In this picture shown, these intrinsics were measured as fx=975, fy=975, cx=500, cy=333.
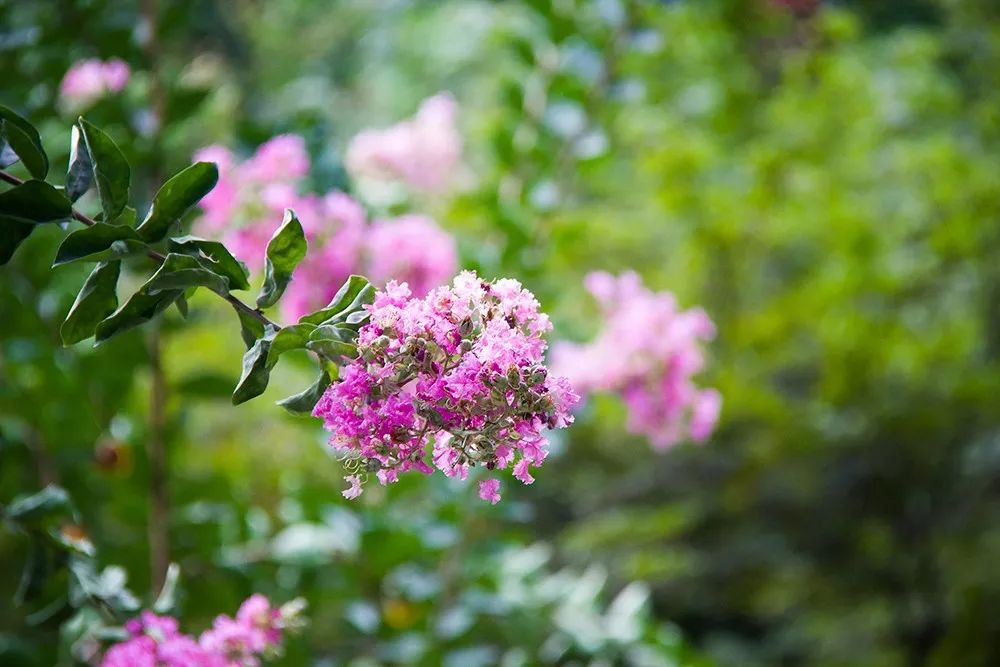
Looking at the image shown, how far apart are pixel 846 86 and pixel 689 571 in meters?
1.27

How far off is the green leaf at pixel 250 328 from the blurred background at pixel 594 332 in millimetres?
312

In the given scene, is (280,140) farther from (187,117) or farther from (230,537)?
(230,537)

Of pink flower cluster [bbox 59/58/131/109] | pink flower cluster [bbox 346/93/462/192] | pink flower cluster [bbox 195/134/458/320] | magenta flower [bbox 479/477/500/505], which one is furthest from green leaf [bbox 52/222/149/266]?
pink flower cluster [bbox 346/93/462/192]

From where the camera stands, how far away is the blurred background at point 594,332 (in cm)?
102

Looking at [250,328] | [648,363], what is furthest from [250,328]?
[648,363]

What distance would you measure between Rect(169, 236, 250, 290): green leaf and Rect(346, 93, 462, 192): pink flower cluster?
34.3 inches

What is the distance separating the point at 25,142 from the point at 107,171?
0.04m

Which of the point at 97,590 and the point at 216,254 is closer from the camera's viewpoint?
the point at 216,254

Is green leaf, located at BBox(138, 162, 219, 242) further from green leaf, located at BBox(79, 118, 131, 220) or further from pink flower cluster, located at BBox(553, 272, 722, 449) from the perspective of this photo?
pink flower cluster, located at BBox(553, 272, 722, 449)

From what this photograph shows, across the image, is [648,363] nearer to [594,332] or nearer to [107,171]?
[594,332]

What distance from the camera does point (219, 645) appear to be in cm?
54

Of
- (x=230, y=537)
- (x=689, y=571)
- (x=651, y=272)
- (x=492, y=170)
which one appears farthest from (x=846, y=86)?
(x=230, y=537)

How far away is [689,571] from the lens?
77.7 inches

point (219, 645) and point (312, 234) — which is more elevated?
point (312, 234)
